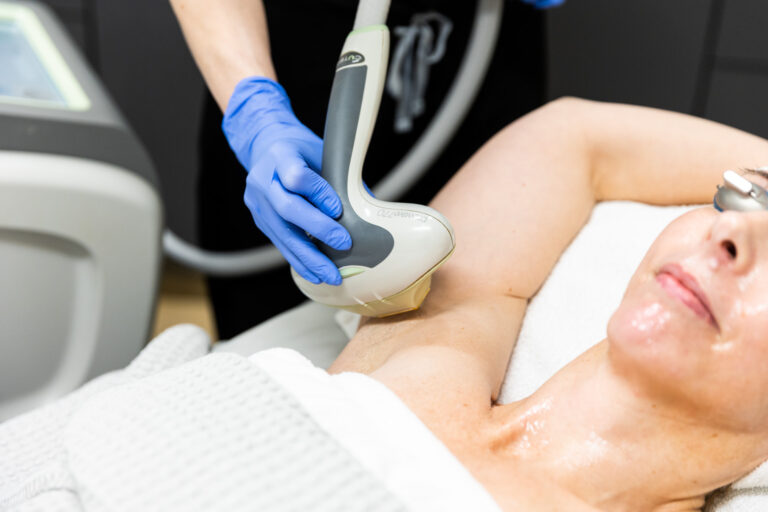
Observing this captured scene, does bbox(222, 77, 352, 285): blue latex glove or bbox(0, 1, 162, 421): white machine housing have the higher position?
bbox(222, 77, 352, 285): blue latex glove

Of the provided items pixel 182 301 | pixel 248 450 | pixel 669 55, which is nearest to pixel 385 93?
pixel 669 55

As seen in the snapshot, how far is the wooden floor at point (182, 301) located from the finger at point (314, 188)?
1.50m

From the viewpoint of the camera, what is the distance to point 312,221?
34.2 inches

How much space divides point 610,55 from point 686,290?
1.22 meters

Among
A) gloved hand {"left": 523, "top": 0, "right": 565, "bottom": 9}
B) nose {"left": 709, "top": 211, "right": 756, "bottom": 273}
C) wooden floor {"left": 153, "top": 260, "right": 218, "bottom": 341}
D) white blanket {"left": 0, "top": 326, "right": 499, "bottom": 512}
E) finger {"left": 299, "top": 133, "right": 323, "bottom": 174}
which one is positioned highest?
gloved hand {"left": 523, "top": 0, "right": 565, "bottom": 9}

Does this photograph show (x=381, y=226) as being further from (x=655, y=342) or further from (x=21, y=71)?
(x=21, y=71)

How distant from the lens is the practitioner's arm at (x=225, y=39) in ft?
3.61

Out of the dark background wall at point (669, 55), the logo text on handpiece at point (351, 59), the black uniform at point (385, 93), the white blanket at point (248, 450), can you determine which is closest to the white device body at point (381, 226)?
the logo text on handpiece at point (351, 59)

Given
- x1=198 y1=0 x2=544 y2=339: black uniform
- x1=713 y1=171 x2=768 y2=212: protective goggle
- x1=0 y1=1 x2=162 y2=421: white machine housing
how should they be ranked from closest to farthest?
x1=713 y1=171 x2=768 y2=212: protective goggle → x1=0 y1=1 x2=162 y2=421: white machine housing → x1=198 y1=0 x2=544 y2=339: black uniform

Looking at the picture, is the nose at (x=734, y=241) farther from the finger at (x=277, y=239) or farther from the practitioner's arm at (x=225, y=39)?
the practitioner's arm at (x=225, y=39)

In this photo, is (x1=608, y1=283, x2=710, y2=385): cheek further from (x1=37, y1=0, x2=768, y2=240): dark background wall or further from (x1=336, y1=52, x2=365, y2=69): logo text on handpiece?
(x1=37, y1=0, x2=768, y2=240): dark background wall

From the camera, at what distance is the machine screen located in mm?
1314

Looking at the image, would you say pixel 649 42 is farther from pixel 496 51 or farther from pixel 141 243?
pixel 141 243

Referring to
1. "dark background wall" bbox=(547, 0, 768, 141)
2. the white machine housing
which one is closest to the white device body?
the white machine housing
